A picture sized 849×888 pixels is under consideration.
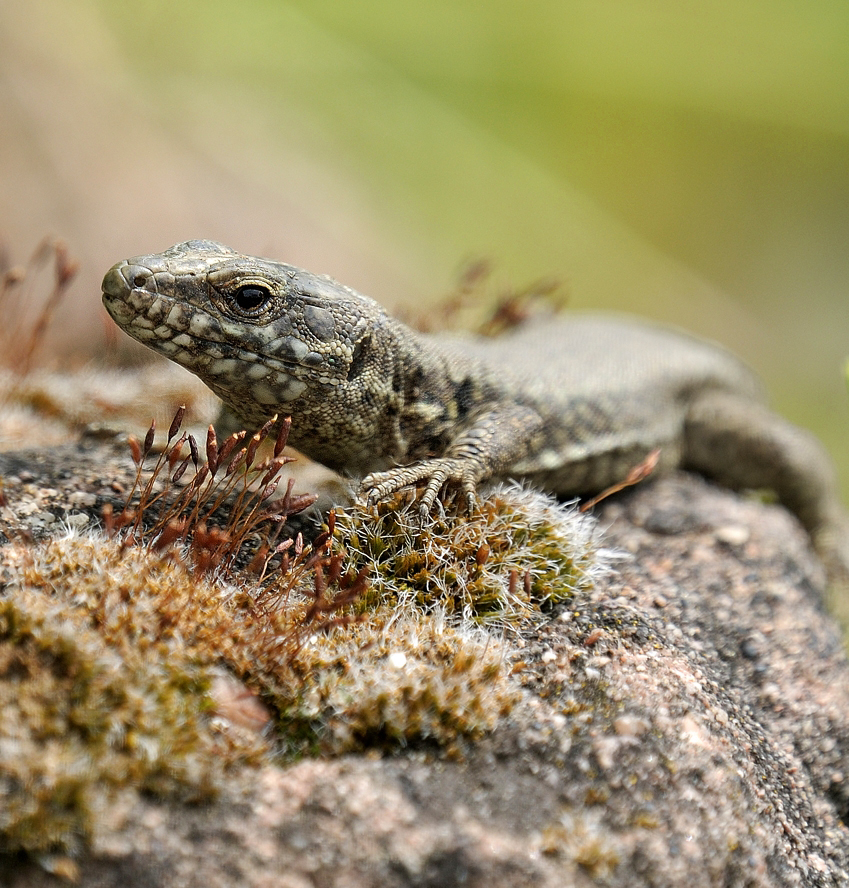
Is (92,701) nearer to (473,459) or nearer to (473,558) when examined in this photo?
(473,558)

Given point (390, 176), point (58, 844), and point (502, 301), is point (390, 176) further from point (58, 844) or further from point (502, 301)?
point (58, 844)

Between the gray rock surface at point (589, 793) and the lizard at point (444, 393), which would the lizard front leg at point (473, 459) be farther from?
the gray rock surface at point (589, 793)

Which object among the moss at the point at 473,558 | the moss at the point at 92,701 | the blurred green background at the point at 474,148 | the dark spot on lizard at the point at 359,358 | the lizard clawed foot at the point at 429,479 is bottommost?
the moss at the point at 92,701

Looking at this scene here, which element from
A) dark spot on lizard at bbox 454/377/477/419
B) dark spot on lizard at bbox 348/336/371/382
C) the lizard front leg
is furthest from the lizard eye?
dark spot on lizard at bbox 454/377/477/419

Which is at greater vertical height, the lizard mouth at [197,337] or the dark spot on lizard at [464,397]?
the dark spot on lizard at [464,397]

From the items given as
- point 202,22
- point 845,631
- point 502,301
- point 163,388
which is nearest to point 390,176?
point 202,22

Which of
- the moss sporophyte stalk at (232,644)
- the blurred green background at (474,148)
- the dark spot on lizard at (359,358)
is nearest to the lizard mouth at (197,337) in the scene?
the dark spot on lizard at (359,358)
